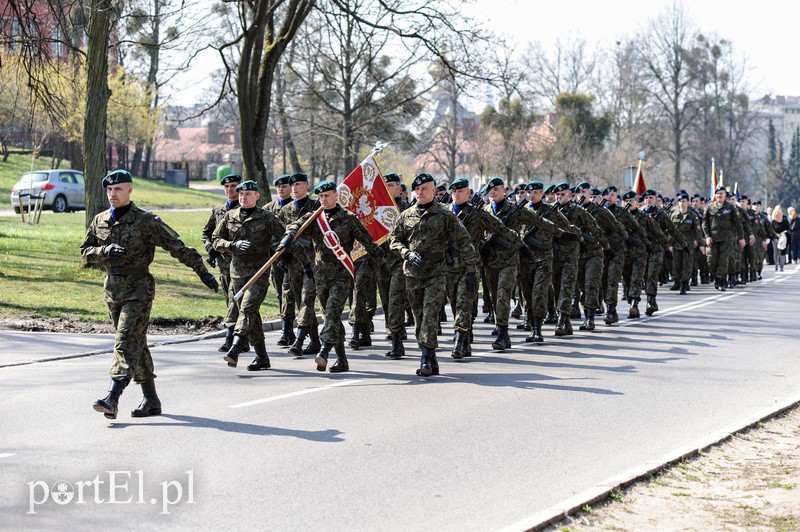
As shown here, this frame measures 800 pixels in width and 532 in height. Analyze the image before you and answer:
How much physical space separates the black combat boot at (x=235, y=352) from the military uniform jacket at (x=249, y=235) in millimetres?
719

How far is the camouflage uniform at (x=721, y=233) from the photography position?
78.0 ft

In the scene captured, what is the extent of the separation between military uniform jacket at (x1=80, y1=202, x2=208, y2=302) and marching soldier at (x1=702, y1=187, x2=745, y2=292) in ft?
57.1

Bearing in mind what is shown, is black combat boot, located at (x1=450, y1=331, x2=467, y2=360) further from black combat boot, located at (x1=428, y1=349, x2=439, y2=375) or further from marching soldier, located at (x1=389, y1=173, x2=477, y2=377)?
black combat boot, located at (x1=428, y1=349, x2=439, y2=375)

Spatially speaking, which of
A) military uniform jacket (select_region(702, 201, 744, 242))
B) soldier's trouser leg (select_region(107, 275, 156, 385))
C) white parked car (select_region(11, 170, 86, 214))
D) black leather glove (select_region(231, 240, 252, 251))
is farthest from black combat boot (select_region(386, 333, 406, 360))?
white parked car (select_region(11, 170, 86, 214))

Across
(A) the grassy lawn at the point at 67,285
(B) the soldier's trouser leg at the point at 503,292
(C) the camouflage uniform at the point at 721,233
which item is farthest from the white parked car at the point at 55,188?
(B) the soldier's trouser leg at the point at 503,292

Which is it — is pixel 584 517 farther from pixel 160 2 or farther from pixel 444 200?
pixel 160 2

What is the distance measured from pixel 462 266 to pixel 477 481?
5.02 meters

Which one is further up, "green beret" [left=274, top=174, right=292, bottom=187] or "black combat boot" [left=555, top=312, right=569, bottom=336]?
"green beret" [left=274, top=174, right=292, bottom=187]

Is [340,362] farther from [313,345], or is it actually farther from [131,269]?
[131,269]

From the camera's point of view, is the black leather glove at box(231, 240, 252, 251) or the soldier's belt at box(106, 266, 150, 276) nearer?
the soldier's belt at box(106, 266, 150, 276)

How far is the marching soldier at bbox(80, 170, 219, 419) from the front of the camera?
327 inches

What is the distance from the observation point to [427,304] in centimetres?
1107

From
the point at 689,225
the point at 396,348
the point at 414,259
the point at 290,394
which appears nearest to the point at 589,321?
the point at 396,348

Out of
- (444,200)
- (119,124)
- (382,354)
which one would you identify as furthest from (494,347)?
(119,124)
